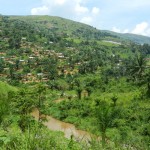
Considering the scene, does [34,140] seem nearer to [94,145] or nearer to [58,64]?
[94,145]

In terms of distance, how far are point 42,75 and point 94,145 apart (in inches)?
4559

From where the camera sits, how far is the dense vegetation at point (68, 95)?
66.1 feet

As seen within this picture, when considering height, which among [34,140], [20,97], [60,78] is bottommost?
[60,78]

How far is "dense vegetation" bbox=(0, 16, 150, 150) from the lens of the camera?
2014 centimetres

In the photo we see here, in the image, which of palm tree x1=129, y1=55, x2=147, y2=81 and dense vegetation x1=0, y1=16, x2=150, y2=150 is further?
palm tree x1=129, y1=55, x2=147, y2=81

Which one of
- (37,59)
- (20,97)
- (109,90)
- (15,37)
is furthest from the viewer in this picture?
(15,37)

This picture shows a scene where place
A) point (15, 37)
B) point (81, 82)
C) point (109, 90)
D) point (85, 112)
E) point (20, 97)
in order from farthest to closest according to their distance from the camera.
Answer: point (15, 37) → point (81, 82) → point (109, 90) → point (85, 112) → point (20, 97)

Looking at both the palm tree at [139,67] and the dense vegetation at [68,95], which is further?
the palm tree at [139,67]

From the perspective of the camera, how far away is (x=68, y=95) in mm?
107438

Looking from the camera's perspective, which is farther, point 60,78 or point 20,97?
point 60,78

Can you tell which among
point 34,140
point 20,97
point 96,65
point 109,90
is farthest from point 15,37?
point 34,140

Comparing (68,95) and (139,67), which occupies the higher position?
(139,67)

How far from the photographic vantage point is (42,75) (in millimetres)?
131875

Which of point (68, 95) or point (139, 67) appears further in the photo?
point (68, 95)
